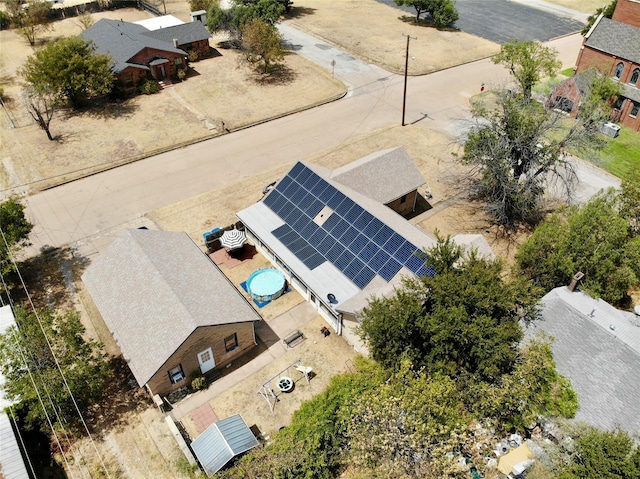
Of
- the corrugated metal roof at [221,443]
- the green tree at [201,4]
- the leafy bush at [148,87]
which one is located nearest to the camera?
the corrugated metal roof at [221,443]

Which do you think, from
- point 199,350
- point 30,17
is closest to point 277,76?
point 30,17

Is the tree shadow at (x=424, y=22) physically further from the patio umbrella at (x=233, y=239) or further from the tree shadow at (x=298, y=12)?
the patio umbrella at (x=233, y=239)

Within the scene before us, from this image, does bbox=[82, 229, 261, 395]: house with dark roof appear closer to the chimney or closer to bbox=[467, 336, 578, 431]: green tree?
bbox=[467, 336, 578, 431]: green tree

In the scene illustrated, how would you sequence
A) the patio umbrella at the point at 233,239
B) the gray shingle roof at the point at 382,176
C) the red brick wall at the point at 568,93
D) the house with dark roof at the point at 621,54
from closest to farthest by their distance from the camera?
1. the patio umbrella at the point at 233,239
2. the gray shingle roof at the point at 382,176
3. the house with dark roof at the point at 621,54
4. the red brick wall at the point at 568,93

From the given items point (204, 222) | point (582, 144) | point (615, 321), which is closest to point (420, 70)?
point (582, 144)

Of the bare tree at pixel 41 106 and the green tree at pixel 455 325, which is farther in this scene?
the bare tree at pixel 41 106

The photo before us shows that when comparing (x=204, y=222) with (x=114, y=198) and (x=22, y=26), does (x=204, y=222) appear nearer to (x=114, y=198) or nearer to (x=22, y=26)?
(x=114, y=198)

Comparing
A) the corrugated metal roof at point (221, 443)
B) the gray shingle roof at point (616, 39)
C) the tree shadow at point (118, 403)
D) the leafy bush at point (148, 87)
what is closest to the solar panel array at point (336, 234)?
the corrugated metal roof at point (221, 443)
